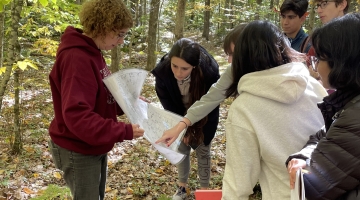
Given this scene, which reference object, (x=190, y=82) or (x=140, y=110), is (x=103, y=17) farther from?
(x=190, y=82)

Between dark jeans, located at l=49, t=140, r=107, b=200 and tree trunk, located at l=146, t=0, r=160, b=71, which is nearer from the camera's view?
dark jeans, located at l=49, t=140, r=107, b=200

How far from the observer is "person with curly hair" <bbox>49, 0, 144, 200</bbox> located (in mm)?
1824

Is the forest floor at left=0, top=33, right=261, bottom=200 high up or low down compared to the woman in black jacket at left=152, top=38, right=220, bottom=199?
down

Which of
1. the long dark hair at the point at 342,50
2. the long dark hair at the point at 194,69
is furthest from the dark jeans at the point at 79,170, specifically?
the long dark hair at the point at 342,50

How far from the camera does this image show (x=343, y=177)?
1185 millimetres

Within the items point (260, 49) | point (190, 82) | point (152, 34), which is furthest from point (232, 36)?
point (152, 34)

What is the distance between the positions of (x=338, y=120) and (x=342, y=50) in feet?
0.99

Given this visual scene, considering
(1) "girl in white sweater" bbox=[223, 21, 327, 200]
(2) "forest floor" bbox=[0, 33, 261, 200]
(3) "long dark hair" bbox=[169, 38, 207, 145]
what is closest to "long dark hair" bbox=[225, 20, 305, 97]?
(1) "girl in white sweater" bbox=[223, 21, 327, 200]

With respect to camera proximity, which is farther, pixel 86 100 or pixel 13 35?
pixel 13 35

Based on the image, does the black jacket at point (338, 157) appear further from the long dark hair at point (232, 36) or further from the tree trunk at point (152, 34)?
the tree trunk at point (152, 34)

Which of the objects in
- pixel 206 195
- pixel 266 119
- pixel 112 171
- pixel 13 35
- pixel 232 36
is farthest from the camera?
pixel 112 171

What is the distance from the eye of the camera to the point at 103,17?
1958 millimetres

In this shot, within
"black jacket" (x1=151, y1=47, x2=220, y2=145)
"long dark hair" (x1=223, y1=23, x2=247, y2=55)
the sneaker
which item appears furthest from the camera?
the sneaker

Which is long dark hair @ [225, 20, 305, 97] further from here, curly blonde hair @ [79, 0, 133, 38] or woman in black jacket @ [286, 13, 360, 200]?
curly blonde hair @ [79, 0, 133, 38]
